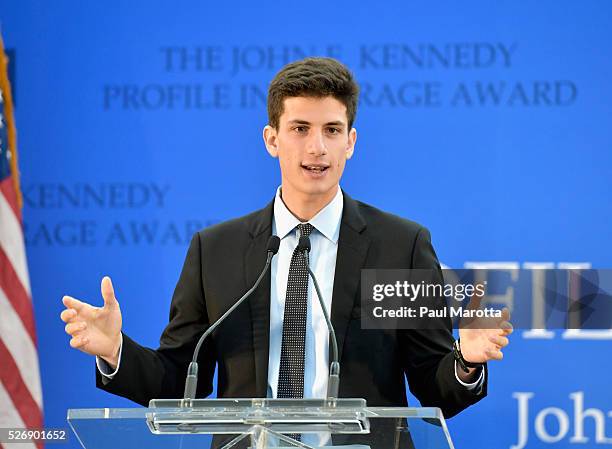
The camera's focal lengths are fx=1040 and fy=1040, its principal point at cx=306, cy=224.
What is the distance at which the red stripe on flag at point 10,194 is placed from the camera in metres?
4.35

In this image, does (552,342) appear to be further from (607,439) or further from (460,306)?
(460,306)

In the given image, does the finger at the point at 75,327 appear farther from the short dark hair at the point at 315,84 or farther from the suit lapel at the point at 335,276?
the short dark hair at the point at 315,84

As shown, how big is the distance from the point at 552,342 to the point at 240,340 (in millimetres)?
1652

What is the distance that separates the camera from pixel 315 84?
3.17 metres

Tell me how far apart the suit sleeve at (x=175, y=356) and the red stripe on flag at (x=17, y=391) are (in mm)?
1320

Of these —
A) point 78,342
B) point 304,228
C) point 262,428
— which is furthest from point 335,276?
point 262,428

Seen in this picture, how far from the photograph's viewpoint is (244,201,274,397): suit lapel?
297 centimetres

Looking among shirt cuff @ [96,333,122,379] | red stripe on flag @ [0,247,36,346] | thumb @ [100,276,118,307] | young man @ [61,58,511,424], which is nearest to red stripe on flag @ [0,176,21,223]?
red stripe on flag @ [0,247,36,346]

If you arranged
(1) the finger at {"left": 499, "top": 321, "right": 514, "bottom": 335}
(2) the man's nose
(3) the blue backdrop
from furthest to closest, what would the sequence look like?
(3) the blue backdrop
(2) the man's nose
(1) the finger at {"left": 499, "top": 321, "right": 514, "bottom": 335}

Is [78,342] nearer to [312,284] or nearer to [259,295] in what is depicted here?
[259,295]

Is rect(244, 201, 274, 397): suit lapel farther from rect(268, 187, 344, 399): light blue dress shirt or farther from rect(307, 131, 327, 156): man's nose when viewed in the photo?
rect(307, 131, 327, 156): man's nose

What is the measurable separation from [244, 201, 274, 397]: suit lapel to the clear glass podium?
80 cm

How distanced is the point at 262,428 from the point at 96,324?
746 mm

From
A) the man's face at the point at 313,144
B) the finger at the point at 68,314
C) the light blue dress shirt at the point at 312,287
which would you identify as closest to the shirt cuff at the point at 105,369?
the light blue dress shirt at the point at 312,287
